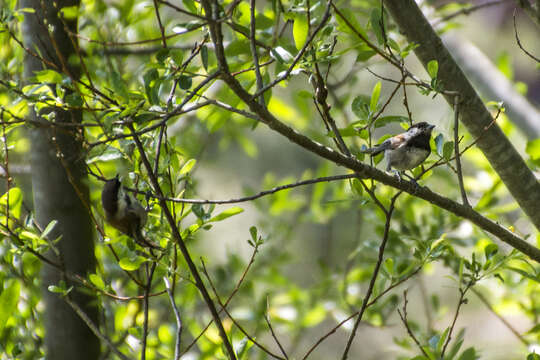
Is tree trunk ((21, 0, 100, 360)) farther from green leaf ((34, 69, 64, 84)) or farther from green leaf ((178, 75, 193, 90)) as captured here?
green leaf ((178, 75, 193, 90))

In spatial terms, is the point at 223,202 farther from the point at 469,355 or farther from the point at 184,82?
the point at 469,355

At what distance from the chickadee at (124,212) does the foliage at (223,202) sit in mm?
42

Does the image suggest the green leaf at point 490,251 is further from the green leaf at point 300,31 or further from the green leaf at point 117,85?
the green leaf at point 117,85

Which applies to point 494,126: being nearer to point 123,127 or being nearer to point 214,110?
point 214,110

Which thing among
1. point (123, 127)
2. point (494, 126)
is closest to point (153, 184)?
point (123, 127)

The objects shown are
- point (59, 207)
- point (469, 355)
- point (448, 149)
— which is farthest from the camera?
point (59, 207)

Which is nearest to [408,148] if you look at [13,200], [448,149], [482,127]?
[482,127]

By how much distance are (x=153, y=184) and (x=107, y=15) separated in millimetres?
1206

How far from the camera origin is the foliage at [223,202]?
136 cm

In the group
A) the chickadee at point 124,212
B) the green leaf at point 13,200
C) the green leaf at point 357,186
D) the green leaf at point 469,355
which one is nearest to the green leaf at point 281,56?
the green leaf at point 357,186

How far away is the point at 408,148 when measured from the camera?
182 centimetres

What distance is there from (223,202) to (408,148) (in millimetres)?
850

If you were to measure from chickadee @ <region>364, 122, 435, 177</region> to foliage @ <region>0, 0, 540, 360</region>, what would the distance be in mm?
103

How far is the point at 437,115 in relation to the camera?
5227 millimetres
